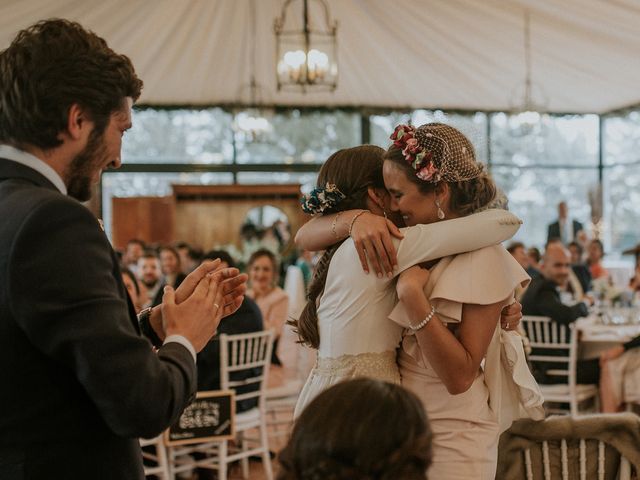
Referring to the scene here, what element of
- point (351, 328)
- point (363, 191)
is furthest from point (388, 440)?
point (363, 191)

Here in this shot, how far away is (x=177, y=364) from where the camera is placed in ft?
4.16

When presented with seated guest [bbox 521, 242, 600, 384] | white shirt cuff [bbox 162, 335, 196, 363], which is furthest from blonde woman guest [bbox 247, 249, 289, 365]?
white shirt cuff [bbox 162, 335, 196, 363]

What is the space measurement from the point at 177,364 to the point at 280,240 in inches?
387

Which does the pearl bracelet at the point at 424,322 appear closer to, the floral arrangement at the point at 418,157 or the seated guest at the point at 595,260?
the floral arrangement at the point at 418,157

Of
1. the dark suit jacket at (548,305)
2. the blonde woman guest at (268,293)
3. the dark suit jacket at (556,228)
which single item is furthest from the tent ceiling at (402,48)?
the blonde woman guest at (268,293)

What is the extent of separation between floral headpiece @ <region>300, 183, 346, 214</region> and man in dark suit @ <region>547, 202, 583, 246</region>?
10194 mm

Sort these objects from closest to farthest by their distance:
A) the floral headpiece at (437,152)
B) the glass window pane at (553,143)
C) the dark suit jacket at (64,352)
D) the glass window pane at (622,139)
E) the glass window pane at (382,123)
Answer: the dark suit jacket at (64,352)
the floral headpiece at (437,152)
the glass window pane at (382,123)
the glass window pane at (622,139)
the glass window pane at (553,143)

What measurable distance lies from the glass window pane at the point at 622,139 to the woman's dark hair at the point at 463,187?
11308 mm

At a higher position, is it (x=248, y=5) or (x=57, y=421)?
(x=248, y=5)

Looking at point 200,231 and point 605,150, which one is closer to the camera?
point 200,231

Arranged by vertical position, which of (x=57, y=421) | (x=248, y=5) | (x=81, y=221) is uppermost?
(x=248, y=5)

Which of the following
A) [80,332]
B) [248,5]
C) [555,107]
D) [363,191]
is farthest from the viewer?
[555,107]

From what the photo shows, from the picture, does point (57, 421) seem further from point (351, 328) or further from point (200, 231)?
point (200, 231)

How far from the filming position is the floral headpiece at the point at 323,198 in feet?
6.38
